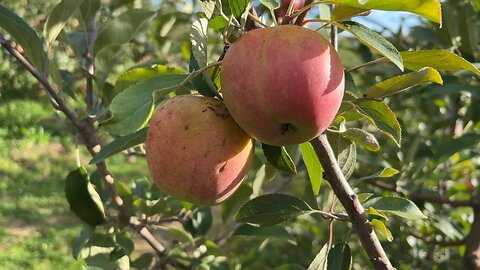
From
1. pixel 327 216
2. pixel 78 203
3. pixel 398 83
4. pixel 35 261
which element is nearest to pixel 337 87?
pixel 398 83

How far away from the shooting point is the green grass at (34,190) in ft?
10.6

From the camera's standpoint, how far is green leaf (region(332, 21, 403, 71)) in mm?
604

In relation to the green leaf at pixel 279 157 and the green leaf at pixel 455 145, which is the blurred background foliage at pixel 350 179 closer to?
the green leaf at pixel 455 145

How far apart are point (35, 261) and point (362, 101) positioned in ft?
9.15

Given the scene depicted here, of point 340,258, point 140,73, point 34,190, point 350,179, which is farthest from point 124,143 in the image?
point 34,190

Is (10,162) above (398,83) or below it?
below

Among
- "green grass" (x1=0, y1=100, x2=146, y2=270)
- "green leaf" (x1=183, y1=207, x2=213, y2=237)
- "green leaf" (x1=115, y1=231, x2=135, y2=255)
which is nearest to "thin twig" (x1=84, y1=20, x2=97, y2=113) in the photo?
"green leaf" (x1=115, y1=231, x2=135, y2=255)

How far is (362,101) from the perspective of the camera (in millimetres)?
767

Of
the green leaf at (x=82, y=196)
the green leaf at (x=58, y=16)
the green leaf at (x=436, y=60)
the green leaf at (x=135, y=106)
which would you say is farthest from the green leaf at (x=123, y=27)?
the green leaf at (x=436, y=60)

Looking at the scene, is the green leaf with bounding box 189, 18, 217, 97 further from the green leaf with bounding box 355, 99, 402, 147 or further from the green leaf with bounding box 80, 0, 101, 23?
the green leaf with bounding box 80, 0, 101, 23

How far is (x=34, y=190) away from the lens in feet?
14.2

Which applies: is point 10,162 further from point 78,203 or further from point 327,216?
point 327,216

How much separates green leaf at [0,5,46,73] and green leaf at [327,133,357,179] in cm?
51

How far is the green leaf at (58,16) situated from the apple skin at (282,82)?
442 millimetres
